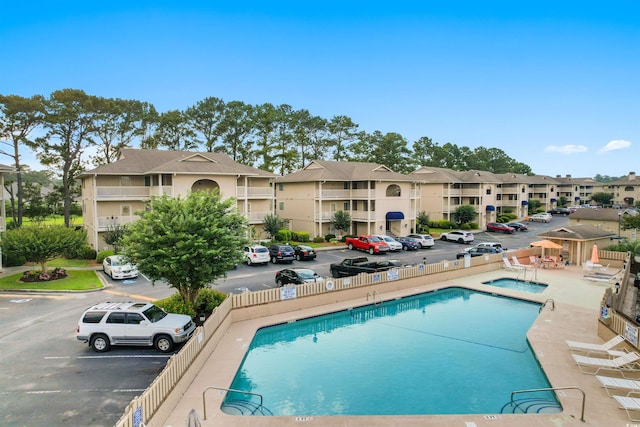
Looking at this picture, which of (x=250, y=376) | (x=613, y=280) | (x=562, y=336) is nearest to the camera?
(x=250, y=376)

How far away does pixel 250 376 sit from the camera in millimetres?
14328

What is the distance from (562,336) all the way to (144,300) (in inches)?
810

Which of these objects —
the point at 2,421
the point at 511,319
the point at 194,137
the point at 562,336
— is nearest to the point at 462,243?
the point at 511,319

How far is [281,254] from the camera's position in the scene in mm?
32406

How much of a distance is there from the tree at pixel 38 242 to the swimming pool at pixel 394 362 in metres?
16.2

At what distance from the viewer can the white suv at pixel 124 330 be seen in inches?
601

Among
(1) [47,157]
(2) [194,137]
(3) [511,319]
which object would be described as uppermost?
(2) [194,137]

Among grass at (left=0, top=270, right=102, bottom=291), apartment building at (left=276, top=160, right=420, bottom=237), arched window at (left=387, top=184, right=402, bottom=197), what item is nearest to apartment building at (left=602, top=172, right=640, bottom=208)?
arched window at (left=387, top=184, right=402, bottom=197)

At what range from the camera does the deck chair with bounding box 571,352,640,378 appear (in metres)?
13.1

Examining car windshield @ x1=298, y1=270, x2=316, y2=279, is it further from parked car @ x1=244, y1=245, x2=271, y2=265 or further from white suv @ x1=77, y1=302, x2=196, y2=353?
white suv @ x1=77, y1=302, x2=196, y2=353

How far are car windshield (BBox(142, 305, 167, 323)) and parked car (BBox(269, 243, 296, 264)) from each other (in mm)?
16357

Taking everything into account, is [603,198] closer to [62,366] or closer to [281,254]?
[281,254]

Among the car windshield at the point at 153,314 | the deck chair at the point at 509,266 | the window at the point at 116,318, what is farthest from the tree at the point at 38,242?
the deck chair at the point at 509,266

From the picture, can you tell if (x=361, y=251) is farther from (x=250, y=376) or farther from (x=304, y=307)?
(x=250, y=376)
